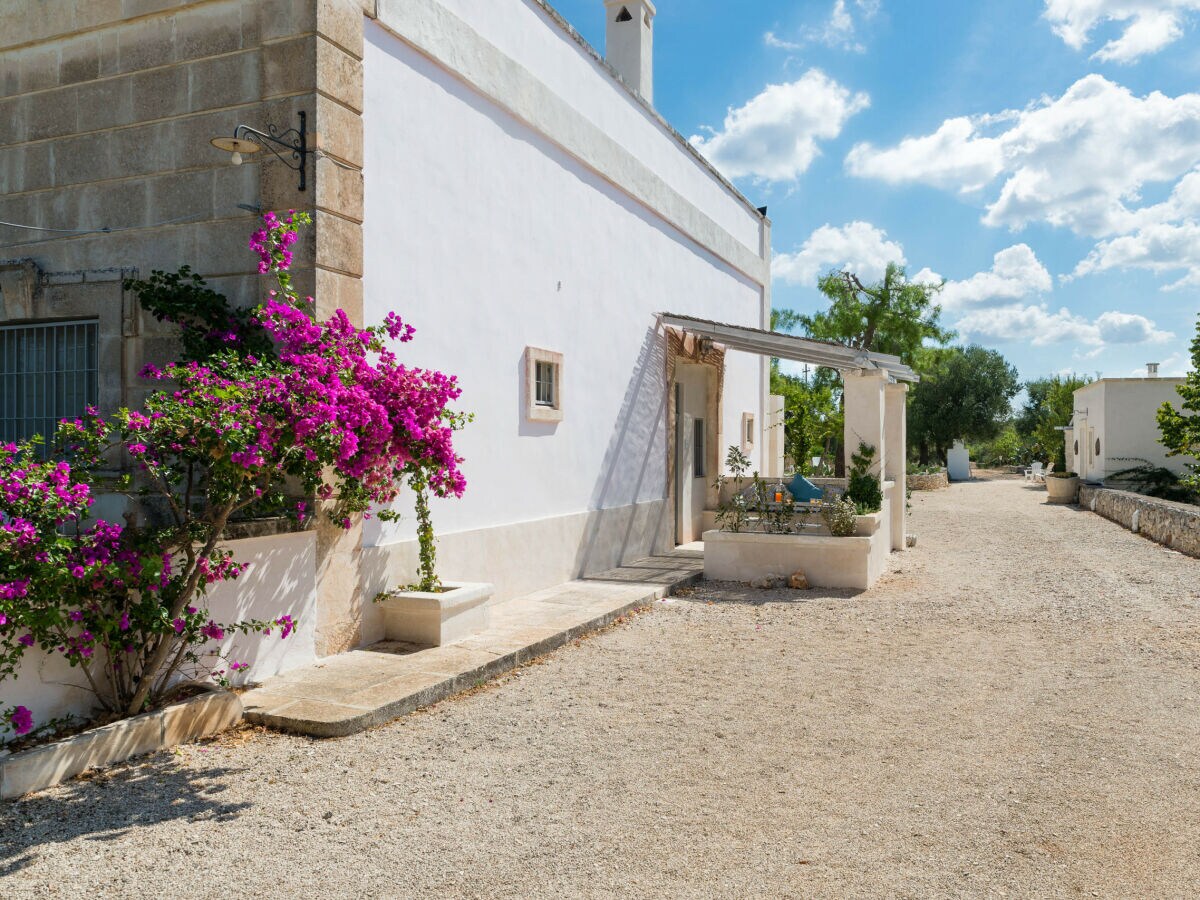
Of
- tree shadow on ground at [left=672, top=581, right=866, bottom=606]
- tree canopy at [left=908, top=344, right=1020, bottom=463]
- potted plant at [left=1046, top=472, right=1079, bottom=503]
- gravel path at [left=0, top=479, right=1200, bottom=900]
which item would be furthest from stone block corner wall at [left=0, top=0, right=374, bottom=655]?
tree canopy at [left=908, top=344, right=1020, bottom=463]

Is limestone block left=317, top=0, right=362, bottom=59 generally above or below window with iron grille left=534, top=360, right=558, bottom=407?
above

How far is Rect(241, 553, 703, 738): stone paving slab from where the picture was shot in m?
4.86

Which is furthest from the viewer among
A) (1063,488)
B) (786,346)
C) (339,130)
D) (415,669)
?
(1063,488)

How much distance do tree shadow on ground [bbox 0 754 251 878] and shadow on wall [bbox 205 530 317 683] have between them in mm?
1043

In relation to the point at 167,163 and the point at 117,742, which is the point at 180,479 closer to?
the point at 117,742

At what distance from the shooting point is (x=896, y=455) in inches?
514

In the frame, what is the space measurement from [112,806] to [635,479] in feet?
25.1

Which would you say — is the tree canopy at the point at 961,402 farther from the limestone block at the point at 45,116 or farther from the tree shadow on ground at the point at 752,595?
the limestone block at the point at 45,116

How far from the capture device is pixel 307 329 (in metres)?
5.10

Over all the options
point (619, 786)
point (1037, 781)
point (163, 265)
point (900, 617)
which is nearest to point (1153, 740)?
point (1037, 781)

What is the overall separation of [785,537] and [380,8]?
6.40 metres

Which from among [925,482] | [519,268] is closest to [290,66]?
[519,268]

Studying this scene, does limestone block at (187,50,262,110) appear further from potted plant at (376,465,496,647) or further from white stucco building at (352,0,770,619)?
potted plant at (376,465,496,647)

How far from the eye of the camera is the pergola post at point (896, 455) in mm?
12703
